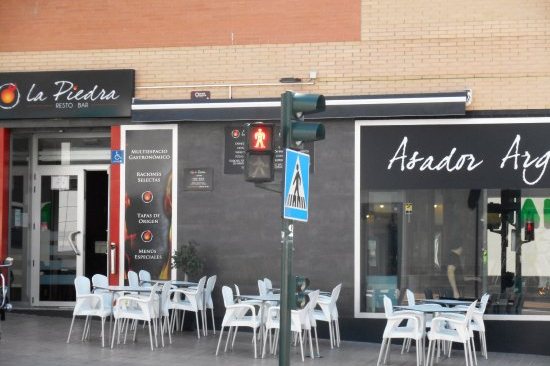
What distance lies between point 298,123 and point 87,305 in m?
6.45

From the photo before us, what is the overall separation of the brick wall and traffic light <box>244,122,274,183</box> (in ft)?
22.0

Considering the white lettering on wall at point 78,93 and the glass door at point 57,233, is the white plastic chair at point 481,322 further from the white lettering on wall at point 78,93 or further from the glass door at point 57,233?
the glass door at point 57,233

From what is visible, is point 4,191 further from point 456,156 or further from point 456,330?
point 456,330

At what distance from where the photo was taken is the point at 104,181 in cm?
1822

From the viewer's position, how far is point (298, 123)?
10.1 meters

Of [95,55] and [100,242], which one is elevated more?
[95,55]

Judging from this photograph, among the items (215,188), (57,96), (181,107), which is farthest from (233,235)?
(57,96)

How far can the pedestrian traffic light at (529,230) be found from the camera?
623 inches

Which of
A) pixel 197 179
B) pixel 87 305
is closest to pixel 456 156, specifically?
pixel 197 179

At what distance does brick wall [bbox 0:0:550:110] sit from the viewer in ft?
51.9

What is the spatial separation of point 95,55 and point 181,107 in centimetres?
197

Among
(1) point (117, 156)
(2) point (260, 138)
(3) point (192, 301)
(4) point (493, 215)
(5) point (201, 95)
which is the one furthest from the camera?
(1) point (117, 156)

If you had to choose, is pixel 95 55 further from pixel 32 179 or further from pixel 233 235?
pixel 233 235

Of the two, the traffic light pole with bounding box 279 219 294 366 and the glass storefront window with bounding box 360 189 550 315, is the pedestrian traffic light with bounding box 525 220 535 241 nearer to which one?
the glass storefront window with bounding box 360 189 550 315
